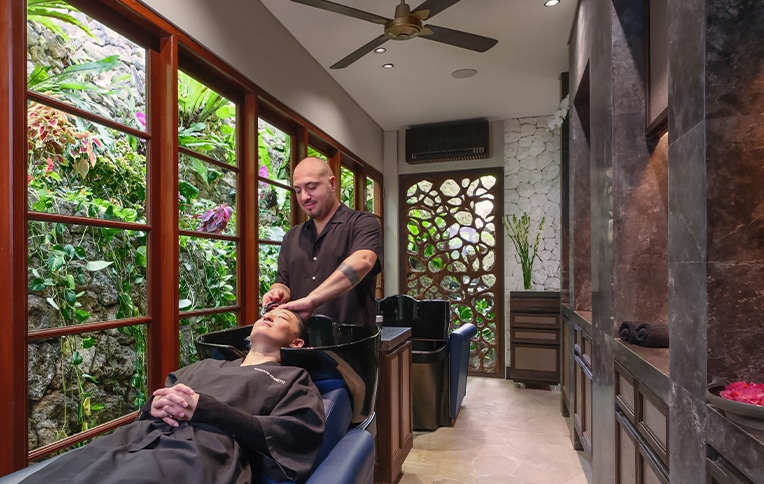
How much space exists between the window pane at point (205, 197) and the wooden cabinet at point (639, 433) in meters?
2.17

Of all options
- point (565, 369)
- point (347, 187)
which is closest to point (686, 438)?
point (565, 369)

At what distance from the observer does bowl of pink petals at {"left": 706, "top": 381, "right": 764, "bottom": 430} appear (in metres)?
0.85

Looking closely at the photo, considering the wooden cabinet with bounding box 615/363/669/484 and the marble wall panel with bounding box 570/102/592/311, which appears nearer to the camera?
the wooden cabinet with bounding box 615/363/669/484

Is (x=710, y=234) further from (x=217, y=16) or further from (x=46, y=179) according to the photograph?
(x=217, y=16)

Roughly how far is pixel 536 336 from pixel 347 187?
247 centimetres

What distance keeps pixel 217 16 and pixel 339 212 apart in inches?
53.2

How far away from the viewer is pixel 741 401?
906 millimetres

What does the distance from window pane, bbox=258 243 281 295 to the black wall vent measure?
268 centimetres

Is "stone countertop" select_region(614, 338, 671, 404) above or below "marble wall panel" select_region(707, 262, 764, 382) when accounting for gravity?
below

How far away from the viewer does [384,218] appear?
574 centimetres

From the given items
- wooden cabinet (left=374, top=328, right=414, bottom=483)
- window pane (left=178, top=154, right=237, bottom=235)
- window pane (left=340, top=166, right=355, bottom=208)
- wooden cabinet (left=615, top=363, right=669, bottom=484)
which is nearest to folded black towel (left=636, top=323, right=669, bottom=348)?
wooden cabinet (left=615, top=363, right=669, bottom=484)

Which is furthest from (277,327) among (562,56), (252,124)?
(562,56)

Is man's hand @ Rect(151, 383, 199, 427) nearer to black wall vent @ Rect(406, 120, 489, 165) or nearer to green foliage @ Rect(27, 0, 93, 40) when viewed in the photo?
green foliage @ Rect(27, 0, 93, 40)

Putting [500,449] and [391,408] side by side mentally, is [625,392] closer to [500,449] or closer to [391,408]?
[391,408]
